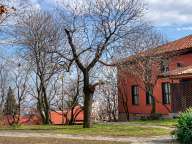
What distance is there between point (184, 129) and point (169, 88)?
907 inches

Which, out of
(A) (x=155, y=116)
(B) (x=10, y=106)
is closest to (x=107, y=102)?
(B) (x=10, y=106)

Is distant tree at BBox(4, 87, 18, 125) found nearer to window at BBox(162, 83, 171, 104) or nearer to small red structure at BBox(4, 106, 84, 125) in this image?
small red structure at BBox(4, 106, 84, 125)

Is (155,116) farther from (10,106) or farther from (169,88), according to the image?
(10,106)

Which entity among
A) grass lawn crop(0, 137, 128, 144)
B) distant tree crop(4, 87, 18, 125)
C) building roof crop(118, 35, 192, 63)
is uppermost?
building roof crop(118, 35, 192, 63)

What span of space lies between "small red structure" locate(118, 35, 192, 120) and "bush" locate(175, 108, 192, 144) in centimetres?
1264

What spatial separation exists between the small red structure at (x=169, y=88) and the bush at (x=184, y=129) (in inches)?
498

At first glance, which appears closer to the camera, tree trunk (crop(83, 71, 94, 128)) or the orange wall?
tree trunk (crop(83, 71, 94, 128))

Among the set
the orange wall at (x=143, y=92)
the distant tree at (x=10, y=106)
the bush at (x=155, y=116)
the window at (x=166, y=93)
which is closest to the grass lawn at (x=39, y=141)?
the bush at (x=155, y=116)

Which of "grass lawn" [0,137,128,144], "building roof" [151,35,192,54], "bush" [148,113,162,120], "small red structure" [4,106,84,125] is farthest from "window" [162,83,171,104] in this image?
"grass lawn" [0,137,128,144]

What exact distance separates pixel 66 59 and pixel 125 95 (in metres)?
20.7

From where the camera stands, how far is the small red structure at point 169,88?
3266cm

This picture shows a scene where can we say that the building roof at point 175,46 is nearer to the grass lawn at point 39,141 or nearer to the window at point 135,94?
the window at point 135,94

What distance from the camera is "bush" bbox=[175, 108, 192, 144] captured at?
1725 cm

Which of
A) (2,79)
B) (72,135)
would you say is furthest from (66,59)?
(2,79)
